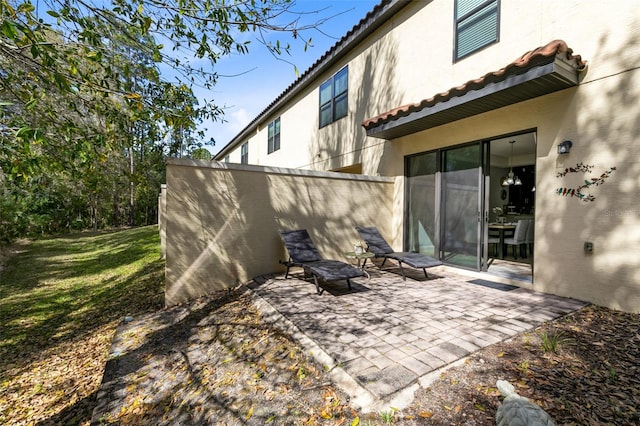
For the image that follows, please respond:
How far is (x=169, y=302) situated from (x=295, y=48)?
475 cm

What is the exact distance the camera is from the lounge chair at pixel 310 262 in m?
5.03

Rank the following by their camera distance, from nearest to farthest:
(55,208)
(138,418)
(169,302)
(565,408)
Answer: (565,408)
(138,418)
(169,302)
(55,208)

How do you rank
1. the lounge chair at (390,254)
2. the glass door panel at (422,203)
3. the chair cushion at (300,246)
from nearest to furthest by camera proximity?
the lounge chair at (390,254) → the chair cushion at (300,246) → the glass door panel at (422,203)

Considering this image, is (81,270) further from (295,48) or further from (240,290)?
(295,48)

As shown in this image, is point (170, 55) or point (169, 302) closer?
point (170, 55)

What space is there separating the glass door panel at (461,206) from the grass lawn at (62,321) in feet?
20.5

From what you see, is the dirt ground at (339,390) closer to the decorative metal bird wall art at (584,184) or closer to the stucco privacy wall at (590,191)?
the stucco privacy wall at (590,191)

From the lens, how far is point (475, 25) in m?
6.08

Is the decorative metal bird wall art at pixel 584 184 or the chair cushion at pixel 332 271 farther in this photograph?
the chair cushion at pixel 332 271

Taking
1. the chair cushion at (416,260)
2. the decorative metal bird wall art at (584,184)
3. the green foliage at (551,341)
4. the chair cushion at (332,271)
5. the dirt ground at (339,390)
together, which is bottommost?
the dirt ground at (339,390)

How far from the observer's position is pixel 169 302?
207 inches

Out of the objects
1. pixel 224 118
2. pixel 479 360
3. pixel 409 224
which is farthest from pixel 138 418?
pixel 409 224

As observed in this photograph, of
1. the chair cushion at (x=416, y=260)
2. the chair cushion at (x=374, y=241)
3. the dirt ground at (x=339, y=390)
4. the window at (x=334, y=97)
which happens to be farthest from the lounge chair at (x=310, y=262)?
the window at (x=334, y=97)

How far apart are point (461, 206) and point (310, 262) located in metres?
3.55
